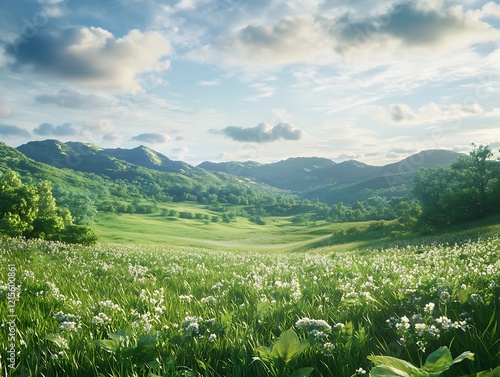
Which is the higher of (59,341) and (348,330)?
(348,330)

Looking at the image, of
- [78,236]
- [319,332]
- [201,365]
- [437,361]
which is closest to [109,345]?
[201,365]

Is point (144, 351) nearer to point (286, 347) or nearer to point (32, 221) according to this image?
point (286, 347)

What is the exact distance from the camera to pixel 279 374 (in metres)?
2.76

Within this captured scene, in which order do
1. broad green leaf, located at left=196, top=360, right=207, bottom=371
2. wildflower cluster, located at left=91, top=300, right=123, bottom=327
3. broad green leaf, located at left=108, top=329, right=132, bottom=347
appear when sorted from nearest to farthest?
1. broad green leaf, located at left=196, top=360, right=207, bottom=371
2. broad green leaf, located at left=108, top=329, right=132, bottom=347
3. wildflower cluster, located at left=91, top=300, right=123, bottom=327

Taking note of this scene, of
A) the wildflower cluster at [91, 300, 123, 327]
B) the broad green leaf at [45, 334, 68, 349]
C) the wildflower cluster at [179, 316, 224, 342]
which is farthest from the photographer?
the wildflower cluster at [91, 300, 123, 327]

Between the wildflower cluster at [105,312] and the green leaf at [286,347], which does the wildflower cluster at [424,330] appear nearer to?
the green leaf at [286,347]

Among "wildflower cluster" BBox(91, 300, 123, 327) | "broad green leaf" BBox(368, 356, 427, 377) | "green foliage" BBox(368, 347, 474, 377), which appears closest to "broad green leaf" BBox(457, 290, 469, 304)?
"green foliage" BBox(368, 347, 474, 377)

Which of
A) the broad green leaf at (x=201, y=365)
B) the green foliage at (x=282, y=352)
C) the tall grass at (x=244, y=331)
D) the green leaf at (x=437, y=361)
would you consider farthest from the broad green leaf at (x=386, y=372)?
the broad green leaf at (x=201, y=365)

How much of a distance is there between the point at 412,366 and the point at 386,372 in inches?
8.1

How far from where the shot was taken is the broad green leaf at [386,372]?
1858 millimetres

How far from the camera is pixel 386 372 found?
6.22 feet

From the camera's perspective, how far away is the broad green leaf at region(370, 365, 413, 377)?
186 cm

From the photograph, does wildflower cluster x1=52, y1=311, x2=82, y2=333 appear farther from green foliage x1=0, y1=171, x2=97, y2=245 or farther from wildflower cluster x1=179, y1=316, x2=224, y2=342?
green foliage x1=0, y1=171, x2=97, y2=245

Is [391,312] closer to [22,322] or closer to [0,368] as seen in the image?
[0,368]
